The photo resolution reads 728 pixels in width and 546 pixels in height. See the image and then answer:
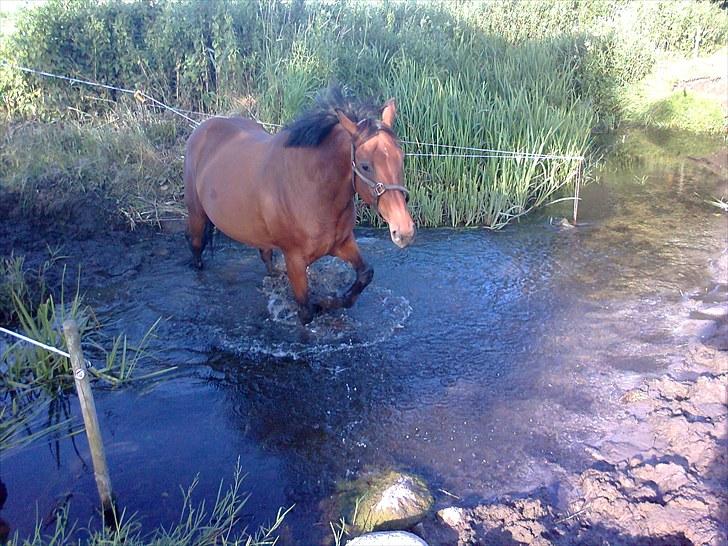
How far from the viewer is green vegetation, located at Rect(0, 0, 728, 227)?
22.7 feet

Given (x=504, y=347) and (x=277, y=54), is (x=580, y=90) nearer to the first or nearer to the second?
(x=277, y=54)

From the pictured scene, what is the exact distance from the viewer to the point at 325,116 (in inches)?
151

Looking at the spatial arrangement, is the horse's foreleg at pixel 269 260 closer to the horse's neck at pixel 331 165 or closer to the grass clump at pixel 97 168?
the horse's neck at pixel 331 165

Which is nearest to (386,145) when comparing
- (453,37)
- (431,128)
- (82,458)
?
(82,458)

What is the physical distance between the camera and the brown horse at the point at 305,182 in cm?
343

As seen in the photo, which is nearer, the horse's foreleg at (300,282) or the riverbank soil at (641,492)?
the riverbank soil at (641,492)

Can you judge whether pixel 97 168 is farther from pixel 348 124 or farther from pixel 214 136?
pixel 348 124

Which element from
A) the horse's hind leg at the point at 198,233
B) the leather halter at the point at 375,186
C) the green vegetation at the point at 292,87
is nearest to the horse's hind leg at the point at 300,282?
the leather halter at the point at 375,186

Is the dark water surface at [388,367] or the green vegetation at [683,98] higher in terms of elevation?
the green vegetation at [683,98]

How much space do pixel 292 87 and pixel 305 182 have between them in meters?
3.49

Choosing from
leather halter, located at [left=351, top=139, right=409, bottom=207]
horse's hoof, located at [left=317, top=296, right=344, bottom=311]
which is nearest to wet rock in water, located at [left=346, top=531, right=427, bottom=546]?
leather halter, located at [left=351, top=139, right=409, bottom=207]

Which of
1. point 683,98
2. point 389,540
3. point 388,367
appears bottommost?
point 388,367

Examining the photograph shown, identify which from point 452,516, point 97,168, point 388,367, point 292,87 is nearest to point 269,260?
point 388,367

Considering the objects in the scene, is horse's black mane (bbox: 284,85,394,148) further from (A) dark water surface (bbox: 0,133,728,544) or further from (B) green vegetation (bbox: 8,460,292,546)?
(B) green vegetation (bbox: 8,460,292,546)
